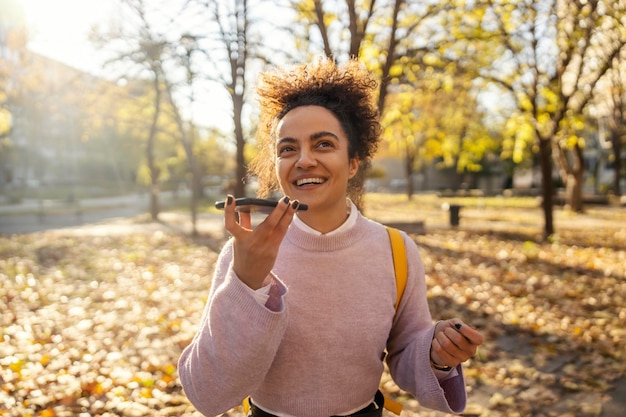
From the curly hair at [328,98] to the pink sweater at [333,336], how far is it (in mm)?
380

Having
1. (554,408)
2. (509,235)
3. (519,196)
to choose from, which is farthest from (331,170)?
(519,196)

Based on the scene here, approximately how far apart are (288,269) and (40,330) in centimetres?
525

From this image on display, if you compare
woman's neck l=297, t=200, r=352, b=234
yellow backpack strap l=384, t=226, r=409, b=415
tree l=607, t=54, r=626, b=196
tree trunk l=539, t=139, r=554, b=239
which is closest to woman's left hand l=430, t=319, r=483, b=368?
yellow backpack strap l=384, t=226, r=409, b=415

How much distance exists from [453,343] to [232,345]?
27.7 inches

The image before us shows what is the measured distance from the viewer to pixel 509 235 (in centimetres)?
1346

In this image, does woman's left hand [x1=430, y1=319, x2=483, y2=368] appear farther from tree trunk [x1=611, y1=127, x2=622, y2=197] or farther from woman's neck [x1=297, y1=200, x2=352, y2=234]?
tree trunk [x1=611, y1=127, x2=622, y2=197]

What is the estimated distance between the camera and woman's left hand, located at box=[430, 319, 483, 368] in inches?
64.4

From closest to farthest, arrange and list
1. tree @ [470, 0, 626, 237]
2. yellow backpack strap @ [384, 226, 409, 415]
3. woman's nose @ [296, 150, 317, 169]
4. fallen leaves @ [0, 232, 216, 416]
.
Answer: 1. woman's nose @ [296, 150, 317, 169]
2. yellow backpack strap @ [384, 226, 409, 415]
3. fallen leaves @ [0, 232, 216, 416]
4. tree @ [470, 0, 626, 237]

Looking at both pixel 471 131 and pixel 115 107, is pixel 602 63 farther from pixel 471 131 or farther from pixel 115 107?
pixel 115 107

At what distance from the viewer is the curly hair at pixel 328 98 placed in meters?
1.98

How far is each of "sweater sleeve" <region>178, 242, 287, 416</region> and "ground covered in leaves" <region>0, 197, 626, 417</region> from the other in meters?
2.74

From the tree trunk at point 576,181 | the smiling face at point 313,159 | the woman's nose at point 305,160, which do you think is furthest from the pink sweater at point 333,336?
the tree trunk at point 576,181

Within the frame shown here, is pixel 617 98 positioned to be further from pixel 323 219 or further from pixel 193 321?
pixel 323 219

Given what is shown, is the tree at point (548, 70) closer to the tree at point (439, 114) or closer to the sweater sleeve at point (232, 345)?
the tree at point (439, 114)
